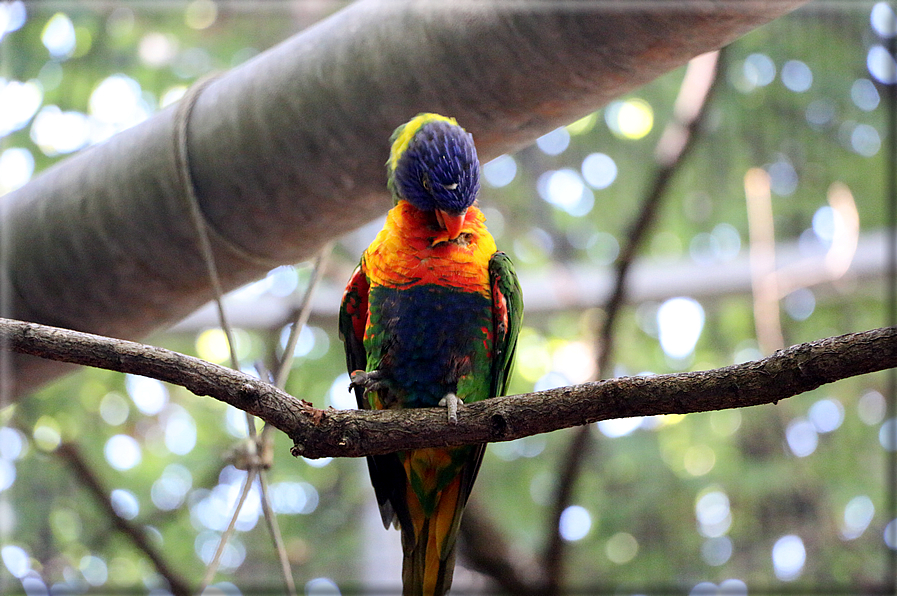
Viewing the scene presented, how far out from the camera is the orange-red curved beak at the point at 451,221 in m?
1.58

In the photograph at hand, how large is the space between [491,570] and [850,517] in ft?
7.19

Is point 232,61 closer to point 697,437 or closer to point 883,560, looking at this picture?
point 697,437

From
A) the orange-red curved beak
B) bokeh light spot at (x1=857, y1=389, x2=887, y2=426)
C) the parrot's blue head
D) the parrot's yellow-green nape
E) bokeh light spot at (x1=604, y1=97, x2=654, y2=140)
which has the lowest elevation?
the orange-red curved beak

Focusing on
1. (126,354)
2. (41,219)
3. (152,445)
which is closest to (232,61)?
(152,445)

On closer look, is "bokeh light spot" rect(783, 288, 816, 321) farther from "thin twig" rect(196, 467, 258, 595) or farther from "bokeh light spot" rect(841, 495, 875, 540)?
"thin twig" rect(196, 467, 258, 595)

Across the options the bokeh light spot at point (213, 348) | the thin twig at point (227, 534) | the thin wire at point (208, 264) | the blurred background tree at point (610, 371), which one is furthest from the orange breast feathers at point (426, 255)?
the bokeh light spot at point (213, 348)

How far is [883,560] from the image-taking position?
12.9ft

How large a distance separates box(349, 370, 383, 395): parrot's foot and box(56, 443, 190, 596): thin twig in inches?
78.2

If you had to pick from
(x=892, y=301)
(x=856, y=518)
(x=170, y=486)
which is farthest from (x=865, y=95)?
(x=170, y=486)

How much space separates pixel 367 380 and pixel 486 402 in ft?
1.68

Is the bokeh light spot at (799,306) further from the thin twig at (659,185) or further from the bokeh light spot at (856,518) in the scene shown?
→ the thin twig at (659,185)

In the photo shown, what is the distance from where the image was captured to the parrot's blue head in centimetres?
141

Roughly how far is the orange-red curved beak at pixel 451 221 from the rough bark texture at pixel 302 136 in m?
0.15

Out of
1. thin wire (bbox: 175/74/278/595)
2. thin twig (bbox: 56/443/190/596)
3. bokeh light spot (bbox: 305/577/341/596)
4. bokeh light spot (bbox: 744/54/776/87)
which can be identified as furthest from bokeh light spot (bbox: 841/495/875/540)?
thin wire (bbox: 175/74/278/595)
